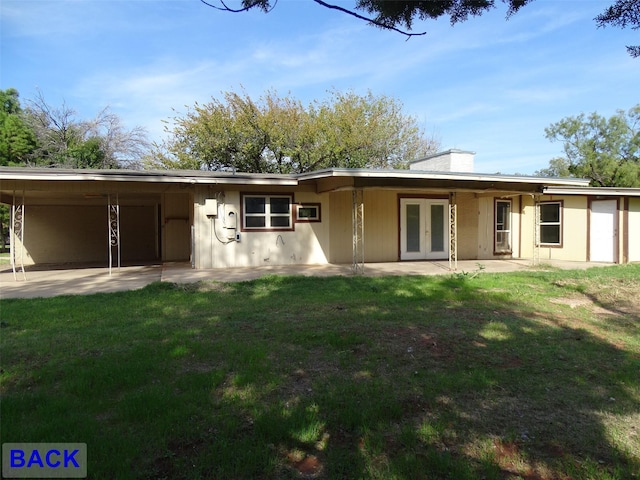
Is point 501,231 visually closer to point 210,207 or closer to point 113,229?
point 210,207

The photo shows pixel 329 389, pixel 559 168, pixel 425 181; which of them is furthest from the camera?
pixel 559 168

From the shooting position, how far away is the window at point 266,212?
12383 millimetres

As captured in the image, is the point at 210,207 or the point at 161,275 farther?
the point at 210,207

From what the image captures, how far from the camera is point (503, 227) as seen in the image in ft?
50.7

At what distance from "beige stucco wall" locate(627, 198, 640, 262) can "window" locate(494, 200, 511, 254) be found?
3.67 meters

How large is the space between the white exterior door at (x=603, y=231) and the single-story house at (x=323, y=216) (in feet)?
0.11

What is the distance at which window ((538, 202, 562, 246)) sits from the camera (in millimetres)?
14789

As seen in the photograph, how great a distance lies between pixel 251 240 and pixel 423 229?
5.74 metres

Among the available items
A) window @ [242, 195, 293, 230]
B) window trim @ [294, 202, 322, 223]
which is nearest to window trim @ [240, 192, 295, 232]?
window @ [242, 195, 293, 230]

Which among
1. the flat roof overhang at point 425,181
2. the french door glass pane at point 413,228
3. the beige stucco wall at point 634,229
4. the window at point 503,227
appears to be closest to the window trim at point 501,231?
the window at point 503,227

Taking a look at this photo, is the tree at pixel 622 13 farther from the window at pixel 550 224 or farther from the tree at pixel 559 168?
the tree at pixel 559 168

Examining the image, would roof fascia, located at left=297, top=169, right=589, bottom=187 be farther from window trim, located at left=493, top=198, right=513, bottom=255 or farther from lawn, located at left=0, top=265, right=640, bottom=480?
lawn, located at left=0, top=265, right=640, bottom=480

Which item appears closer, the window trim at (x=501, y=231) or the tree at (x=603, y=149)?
the window trim at (x=501, y=231)

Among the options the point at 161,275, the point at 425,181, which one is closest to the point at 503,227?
the point at 425,181
